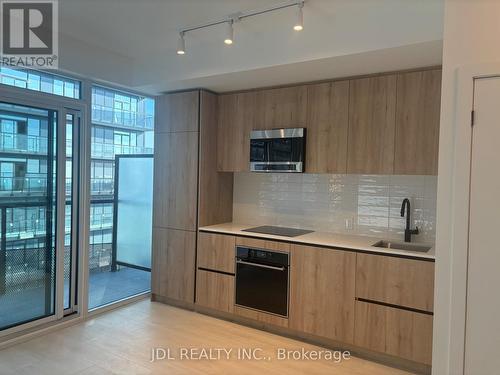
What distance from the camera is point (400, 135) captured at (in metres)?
3.09

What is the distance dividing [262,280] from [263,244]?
1.15 feet

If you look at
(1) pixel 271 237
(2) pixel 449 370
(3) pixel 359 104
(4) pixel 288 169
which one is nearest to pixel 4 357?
(1) pixel 271 237

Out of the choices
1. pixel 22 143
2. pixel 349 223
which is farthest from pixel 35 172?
pixel 349 223

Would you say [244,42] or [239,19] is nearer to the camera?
[239,19]

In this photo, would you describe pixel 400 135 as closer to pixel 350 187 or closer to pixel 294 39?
pixel 350 187

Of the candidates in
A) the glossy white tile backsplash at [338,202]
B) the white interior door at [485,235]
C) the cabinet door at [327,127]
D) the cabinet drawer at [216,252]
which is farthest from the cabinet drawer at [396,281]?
the cabinet drawer at [216,252]

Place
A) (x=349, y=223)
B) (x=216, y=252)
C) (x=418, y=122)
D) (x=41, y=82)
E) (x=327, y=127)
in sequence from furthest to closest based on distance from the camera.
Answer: (x=216, y=252), (x=349, y=223), (x=327, y=127), (x=41, y=82), (x=418, y=122)

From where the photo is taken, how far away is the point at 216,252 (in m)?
3.77

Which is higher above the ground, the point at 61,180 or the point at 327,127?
the point at 327,127

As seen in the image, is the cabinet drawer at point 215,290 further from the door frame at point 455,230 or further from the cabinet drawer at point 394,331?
the door frame at point 455,230

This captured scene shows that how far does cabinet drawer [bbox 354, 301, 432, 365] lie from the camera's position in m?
2.74

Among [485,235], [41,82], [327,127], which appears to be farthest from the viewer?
[327,127]

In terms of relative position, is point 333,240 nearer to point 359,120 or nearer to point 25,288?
point 359,120

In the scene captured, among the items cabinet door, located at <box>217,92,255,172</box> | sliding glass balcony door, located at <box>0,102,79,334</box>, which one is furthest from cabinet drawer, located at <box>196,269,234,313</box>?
sliding glass balcony door, located at <box>0,102,79,334</box>
